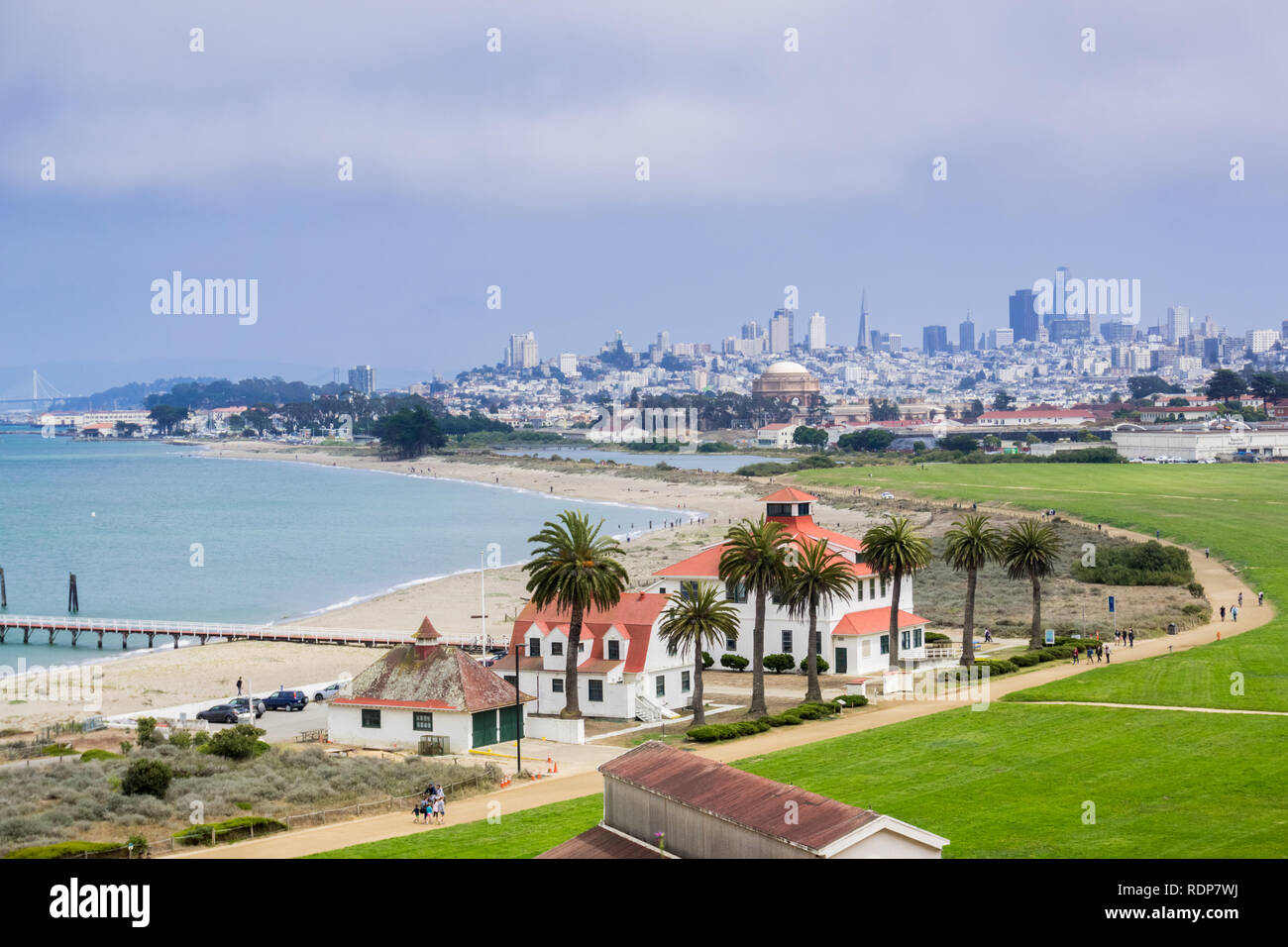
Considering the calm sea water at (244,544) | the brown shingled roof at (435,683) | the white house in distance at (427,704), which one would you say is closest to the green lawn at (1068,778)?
the white house in distance at (427,704)

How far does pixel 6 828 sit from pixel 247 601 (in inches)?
2273

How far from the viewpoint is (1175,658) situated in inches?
2036

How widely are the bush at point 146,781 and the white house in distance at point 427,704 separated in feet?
31.7

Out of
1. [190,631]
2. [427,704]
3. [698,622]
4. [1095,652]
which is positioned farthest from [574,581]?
[190,631]

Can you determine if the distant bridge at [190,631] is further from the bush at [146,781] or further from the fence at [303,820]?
the bush at [146,781]

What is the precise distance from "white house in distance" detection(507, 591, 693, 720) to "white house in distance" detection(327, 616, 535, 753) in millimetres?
4081

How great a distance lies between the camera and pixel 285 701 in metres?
50.2

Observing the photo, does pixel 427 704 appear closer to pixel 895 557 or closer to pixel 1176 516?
pixel 895 557

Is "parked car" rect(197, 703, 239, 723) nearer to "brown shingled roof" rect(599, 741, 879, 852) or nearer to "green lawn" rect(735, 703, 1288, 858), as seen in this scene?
"green lawn" rect(735, 703, 1288, 858)

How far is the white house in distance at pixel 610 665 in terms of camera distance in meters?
47.3

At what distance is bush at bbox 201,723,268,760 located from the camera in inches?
1492
